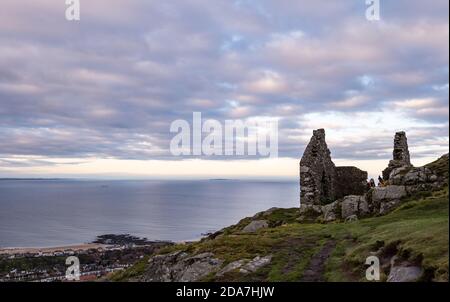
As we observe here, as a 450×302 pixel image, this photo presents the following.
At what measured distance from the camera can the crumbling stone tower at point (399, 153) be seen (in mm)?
44531

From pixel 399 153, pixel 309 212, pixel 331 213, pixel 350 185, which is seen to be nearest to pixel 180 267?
pixel 331 213

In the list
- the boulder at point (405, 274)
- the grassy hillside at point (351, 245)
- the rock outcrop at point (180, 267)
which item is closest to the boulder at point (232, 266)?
the grassy hillside at point (351, 245)

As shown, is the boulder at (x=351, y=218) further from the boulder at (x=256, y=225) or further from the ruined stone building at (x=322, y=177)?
the ruined stone building at (x=322, y=177)

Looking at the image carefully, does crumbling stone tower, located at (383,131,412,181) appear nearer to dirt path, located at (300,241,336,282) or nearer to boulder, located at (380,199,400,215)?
boulder, located at (380,199,400,215)

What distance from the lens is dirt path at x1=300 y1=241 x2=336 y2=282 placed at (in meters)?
19.0

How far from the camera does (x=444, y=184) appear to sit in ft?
112

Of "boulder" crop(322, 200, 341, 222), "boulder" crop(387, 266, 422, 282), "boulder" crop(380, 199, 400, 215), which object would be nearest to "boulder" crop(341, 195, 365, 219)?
"boulder" crop(322, 200, 341, 222)

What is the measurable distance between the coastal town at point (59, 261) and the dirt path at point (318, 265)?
3098 inches

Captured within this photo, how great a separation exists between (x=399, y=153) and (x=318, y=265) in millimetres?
30158

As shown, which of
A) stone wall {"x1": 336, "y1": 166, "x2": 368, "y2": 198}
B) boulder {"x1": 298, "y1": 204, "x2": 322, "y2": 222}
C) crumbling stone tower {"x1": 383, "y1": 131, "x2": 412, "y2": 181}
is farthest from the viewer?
stone wall {"x1": 336, "y1": 166, "x2": 368, "y2": 198}

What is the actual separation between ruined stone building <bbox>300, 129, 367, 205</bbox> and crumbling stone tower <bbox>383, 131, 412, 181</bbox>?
249 inches

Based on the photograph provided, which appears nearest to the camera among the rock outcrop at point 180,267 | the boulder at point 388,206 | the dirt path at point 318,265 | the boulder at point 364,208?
the dirt path at point 318,265

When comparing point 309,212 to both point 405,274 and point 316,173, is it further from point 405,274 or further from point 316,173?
point 405,274
